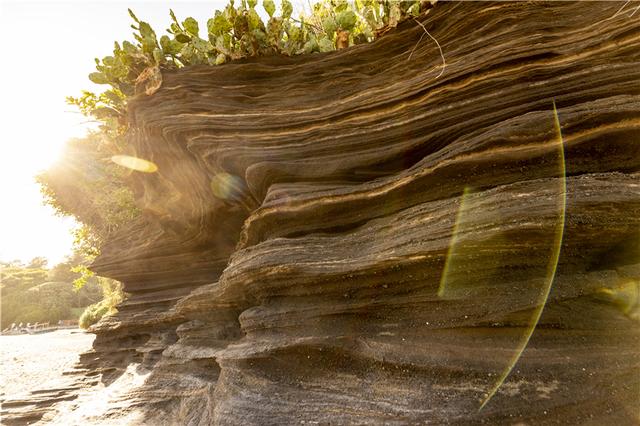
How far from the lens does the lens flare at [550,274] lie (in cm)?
351

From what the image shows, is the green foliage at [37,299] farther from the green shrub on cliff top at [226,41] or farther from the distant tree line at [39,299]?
the green shrub on cliff top at [226,41]

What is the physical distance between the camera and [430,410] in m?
3.45

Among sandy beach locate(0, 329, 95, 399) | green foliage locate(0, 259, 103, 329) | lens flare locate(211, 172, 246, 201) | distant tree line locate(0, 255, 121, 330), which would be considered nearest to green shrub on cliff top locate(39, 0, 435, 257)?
lens flare locate(211, 172, 246, 201)

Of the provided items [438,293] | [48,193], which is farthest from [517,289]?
[48,193]

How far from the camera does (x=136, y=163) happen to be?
27.9 feet

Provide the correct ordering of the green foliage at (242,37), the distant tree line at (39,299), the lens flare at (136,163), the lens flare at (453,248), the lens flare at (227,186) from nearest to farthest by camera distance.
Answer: the lens flare at (453,248) < the green foliage at (242,37) < the lens flare at (227,186) < the lens flare at (136,163) < the distant tree line at (39,299)

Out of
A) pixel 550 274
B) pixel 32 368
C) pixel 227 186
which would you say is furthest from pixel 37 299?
pixel 550 274

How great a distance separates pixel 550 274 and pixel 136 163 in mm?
8724

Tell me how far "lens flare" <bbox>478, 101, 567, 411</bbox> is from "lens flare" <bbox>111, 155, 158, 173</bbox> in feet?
25.8

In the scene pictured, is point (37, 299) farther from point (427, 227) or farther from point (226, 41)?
point (427, 227)

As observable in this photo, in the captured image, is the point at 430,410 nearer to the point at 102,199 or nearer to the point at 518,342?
the point at 518,342

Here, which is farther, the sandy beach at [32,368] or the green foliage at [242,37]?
the sandy beach at [32,368]

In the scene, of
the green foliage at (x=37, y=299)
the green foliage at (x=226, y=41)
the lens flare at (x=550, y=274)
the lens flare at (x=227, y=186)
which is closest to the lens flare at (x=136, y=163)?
the green foliage at (x=226, y=41)

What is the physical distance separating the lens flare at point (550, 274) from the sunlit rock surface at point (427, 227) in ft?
0.08
